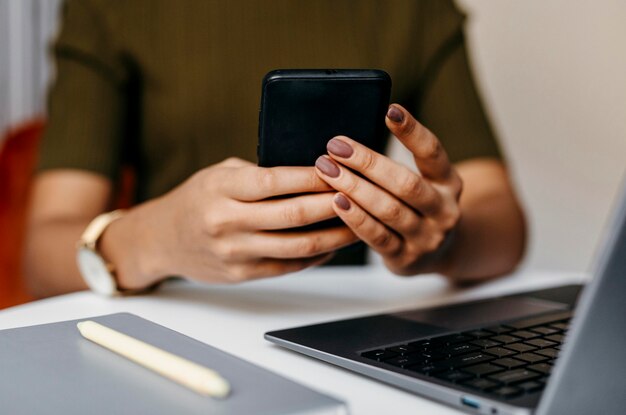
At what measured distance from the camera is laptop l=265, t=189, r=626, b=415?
31 centimetres

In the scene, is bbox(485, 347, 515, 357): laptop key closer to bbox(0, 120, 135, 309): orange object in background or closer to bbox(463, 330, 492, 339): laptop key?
bbox(463, 330, 492, 339): laptop key

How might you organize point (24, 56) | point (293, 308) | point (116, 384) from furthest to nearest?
point (24, 56), point (293, 308), point (116, 384)

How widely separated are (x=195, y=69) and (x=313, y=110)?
17.2 inches

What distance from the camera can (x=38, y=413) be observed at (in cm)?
31

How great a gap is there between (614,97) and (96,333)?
1.25 meters

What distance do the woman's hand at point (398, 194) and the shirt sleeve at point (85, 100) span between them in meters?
0.43

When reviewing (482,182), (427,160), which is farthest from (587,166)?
(427,160)

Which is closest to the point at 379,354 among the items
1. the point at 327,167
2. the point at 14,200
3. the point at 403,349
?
the point at 403,349

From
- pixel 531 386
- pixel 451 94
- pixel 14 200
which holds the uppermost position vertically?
pixel 451 94

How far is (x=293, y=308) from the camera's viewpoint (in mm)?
596

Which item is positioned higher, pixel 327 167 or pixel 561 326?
pixel 327 167

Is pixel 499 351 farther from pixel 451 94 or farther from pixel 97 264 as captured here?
pixel 451 94

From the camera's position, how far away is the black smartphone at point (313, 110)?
0.46 metres

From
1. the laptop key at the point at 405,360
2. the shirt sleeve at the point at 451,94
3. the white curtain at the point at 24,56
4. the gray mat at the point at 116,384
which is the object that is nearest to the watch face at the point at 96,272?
the gray mat at the point at 116,384
